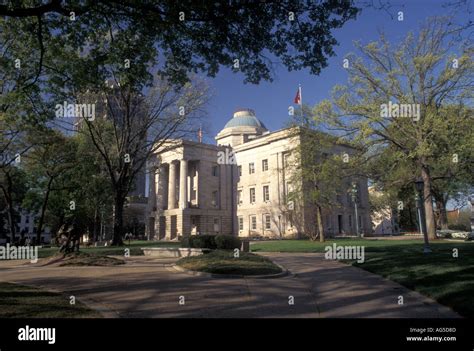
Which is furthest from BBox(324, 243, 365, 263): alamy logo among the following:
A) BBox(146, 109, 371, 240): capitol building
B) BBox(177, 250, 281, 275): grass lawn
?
BBox(146, 109, 371, 240): capitol building

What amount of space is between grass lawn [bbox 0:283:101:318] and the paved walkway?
464 millimetres

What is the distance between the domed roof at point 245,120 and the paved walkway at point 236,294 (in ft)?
250

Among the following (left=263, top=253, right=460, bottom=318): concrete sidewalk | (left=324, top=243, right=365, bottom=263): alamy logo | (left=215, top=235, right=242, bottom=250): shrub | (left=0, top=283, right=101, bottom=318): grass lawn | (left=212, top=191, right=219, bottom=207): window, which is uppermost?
(left=212, top=191, right=219, bottom=207): window

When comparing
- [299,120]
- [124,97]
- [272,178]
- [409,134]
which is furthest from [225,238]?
[272,178]

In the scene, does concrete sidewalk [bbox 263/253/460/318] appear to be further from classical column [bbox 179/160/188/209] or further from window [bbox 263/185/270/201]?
window [bbox 263/185/270/201]

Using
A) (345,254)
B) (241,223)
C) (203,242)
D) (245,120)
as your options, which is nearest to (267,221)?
(241,223)

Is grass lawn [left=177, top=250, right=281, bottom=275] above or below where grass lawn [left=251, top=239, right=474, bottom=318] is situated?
above

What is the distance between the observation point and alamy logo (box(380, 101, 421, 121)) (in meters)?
32.2

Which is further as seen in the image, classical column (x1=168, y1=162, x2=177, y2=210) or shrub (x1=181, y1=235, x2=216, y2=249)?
classical column (x1=168, y1=162, x2=177, y2=210)

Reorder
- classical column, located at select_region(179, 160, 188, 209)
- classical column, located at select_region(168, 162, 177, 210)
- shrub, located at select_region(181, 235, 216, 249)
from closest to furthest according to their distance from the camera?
shrub, located at select_region(181, 235, 216, 249)
classical column, located at select_region(179, 160, 188, 209)
classical column, located at select_region(168, 162, 177, 210)

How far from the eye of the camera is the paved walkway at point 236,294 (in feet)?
26.6

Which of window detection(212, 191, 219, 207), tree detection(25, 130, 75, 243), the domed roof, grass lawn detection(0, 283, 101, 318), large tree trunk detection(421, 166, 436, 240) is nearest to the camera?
grass lawn detection(0, 283, 101, 318)

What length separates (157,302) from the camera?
8852mm

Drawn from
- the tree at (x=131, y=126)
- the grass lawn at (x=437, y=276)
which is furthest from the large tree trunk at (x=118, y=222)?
the grass lawn at (x=437, y=276)
